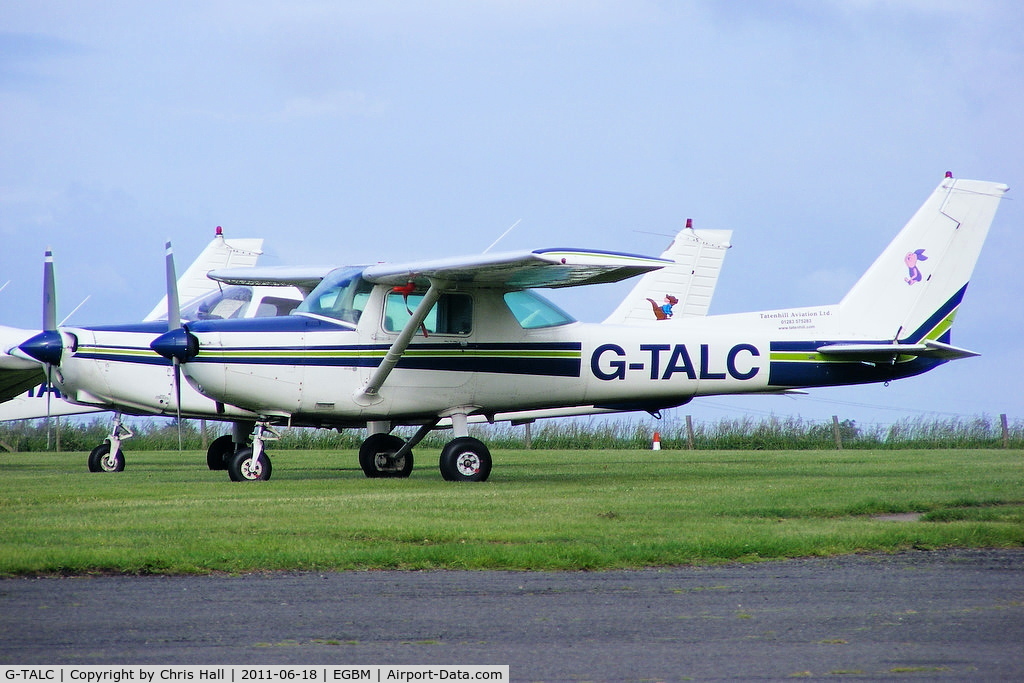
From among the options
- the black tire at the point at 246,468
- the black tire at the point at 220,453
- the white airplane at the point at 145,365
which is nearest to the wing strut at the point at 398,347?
the white airplane at the point at 145,365

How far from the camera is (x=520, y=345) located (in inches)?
562

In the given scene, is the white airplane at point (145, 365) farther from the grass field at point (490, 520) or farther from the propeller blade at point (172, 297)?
the grass field at point (490, 520)

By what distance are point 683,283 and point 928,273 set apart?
25.3 feet

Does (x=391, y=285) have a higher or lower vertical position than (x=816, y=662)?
higher

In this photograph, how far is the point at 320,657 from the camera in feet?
14.8

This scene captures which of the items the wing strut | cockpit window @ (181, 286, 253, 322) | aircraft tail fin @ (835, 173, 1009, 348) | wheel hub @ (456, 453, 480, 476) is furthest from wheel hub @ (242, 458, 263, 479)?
aircraft tail fin @ (835, 173, 1009, 348)

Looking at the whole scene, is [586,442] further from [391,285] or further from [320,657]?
[320,657]

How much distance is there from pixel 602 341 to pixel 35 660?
10722 millimetres

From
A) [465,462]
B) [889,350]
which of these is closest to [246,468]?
[465,462]

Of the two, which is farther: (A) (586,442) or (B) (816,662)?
(A) (586,442)

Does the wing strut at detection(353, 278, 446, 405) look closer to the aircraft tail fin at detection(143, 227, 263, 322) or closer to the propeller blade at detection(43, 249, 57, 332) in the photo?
the propeller blade at detection(43, 249, 57, 332)

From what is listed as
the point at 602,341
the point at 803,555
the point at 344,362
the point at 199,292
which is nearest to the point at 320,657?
the point at 803,555

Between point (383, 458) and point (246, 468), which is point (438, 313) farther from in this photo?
point (246, 468)

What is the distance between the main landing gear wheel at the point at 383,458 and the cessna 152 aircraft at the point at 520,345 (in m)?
0.02
